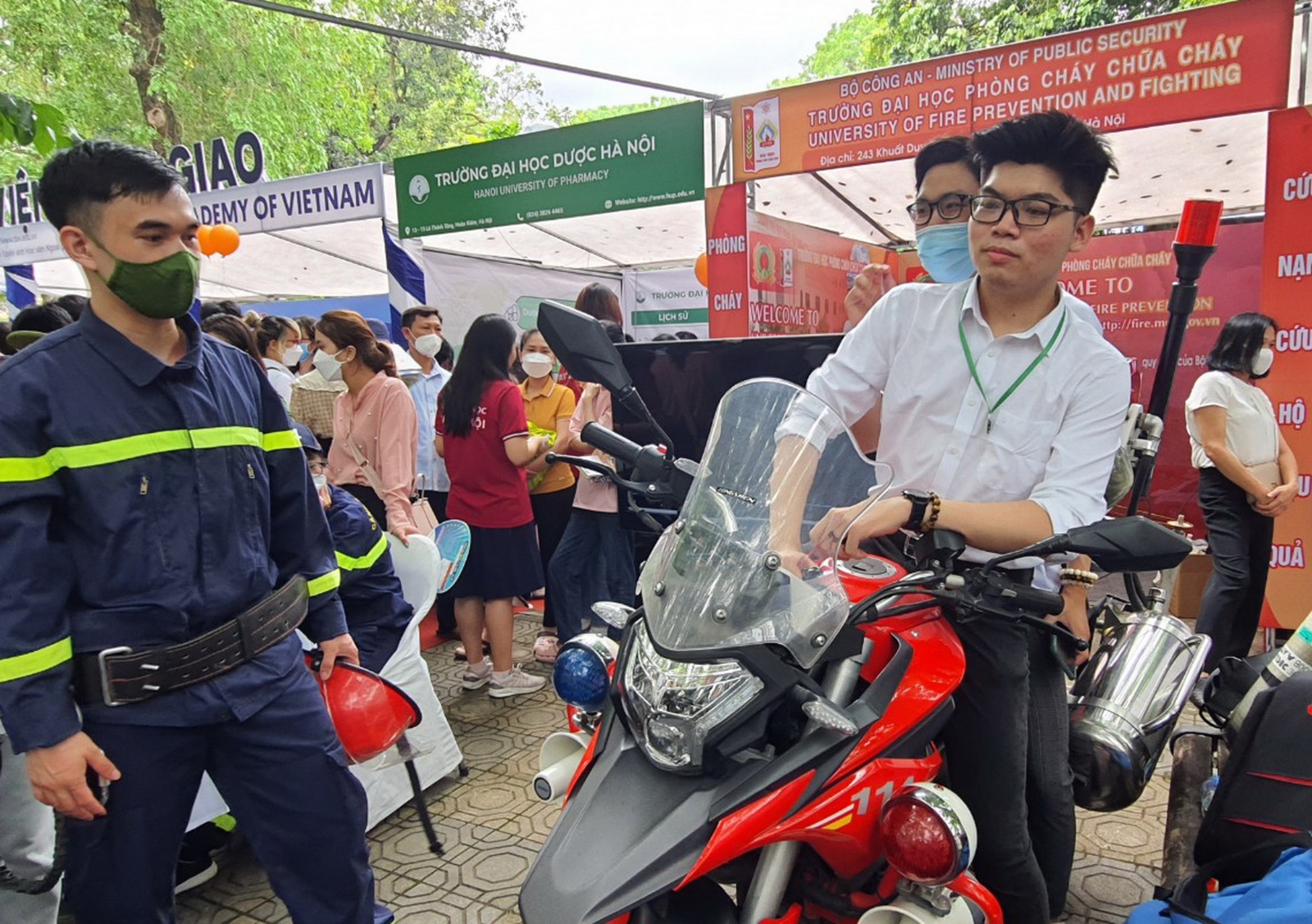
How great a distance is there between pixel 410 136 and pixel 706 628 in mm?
30085

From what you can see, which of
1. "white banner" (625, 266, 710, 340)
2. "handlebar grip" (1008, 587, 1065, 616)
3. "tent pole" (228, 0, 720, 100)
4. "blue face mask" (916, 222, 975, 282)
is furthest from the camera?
"white banner" (625, 266, 710, 340)

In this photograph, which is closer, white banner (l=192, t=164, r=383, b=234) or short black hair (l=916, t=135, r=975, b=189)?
short black hair (l=916, t=135, r=975, b=189)

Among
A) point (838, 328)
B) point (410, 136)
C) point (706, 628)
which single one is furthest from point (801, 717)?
point (410, 136)

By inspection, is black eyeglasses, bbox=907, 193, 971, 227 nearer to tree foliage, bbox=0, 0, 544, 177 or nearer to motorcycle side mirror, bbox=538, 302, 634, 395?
motorcycle side mirror, bbox=538, 302, 634, 395

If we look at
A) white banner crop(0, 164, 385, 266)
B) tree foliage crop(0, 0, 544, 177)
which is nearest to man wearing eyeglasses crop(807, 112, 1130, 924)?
white banner crop(0, 164, 385, 266)

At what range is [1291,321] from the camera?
470 cm

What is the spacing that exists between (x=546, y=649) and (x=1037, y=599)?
398cm

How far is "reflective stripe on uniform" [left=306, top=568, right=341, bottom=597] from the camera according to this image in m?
2.17

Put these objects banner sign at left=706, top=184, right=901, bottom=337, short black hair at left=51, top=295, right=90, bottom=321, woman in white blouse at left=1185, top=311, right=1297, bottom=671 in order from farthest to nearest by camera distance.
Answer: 1. banner sign at left=706, top=184, right=901, bottom=337
2. woman in white blouse at left=1185, top=311, right=1297, bottom=671
3. short black hair at left=51, top=295, right=90, bottom=321

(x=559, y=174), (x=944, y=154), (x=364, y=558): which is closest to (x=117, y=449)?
(x=364, y=558)

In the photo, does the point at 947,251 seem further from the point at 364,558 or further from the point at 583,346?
the point at 364,558

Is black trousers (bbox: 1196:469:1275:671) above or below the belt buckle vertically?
below

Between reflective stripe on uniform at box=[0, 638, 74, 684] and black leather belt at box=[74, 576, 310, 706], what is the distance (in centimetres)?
7

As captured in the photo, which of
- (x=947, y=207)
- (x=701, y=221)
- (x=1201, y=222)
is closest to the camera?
(x=947, y=207)
